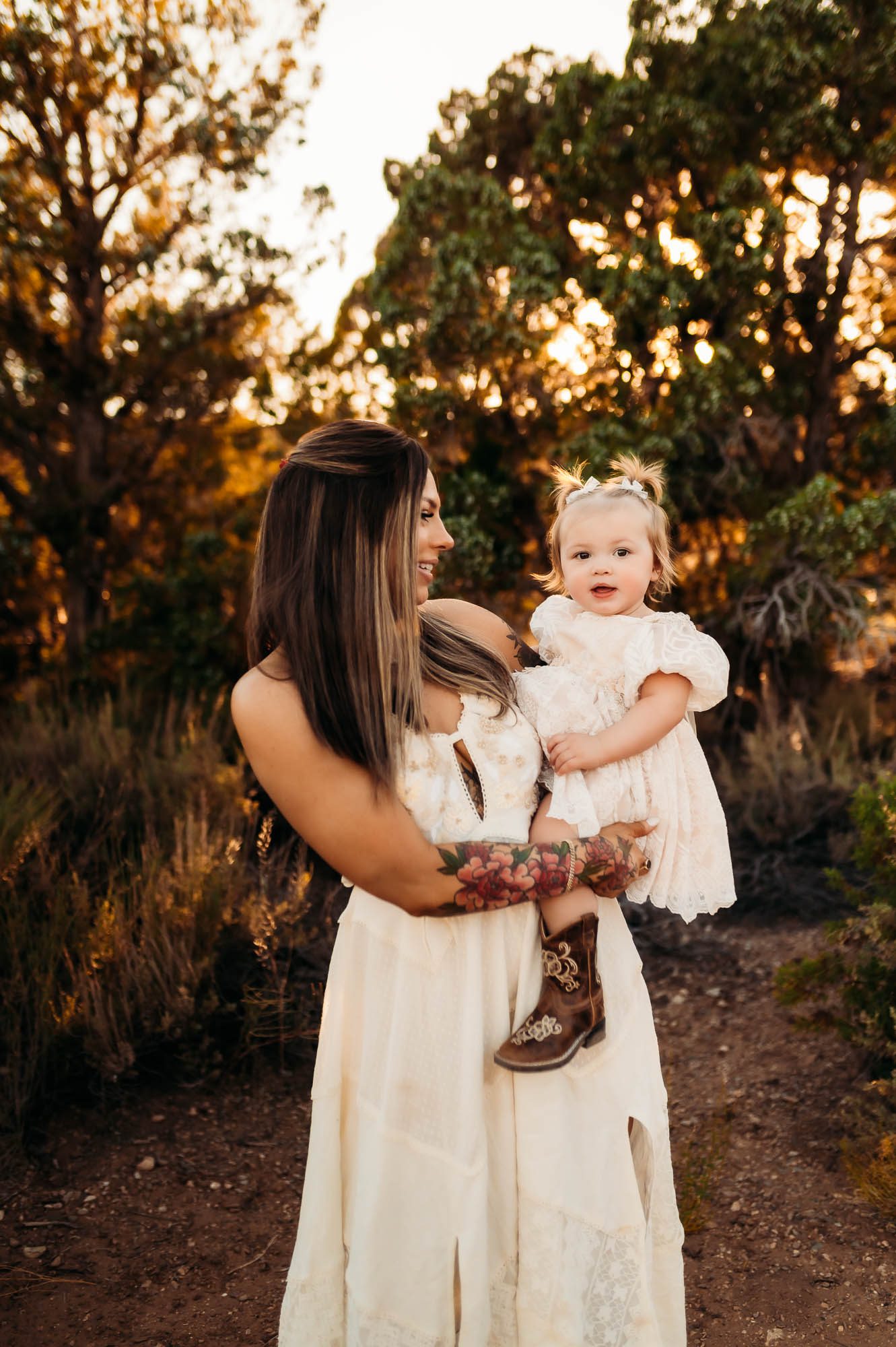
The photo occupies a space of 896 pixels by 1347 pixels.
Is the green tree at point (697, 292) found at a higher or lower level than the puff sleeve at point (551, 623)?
higher

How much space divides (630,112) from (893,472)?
10.1ft

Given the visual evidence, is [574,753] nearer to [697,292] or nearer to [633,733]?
[633,733]

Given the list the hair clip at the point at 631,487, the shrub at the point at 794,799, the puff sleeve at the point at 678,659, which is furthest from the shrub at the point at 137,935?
the shrub at the point at 794,799

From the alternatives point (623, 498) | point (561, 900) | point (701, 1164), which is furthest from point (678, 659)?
point (701, 1164)

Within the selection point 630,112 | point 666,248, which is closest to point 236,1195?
point 666,248

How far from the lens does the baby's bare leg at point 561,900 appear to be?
181 centimetres

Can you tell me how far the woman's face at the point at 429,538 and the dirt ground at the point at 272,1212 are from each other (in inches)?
82.3

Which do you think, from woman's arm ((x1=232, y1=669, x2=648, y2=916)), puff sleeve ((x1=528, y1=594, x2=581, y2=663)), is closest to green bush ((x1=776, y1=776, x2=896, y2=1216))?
puff sleeve ((x1=528, y1=594, x2=581, y2=663))

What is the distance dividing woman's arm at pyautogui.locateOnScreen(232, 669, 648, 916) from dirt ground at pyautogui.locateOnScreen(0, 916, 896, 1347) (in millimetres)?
1668

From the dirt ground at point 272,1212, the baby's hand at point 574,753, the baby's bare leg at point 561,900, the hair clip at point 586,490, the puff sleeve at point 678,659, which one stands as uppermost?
the hair clip at point 586,490

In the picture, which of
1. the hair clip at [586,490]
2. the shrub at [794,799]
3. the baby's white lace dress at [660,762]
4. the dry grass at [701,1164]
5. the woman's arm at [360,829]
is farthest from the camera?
the shrub at [794,799]

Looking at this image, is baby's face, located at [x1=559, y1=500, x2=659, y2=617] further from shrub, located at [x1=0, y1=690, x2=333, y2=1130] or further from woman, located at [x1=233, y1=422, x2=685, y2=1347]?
shrub, located at [x1=0, y1=690, x2=333, y2=1130]

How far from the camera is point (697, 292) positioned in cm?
646

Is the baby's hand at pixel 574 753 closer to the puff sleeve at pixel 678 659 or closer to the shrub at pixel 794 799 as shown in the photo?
the puff sleeve at pixel 678 659
